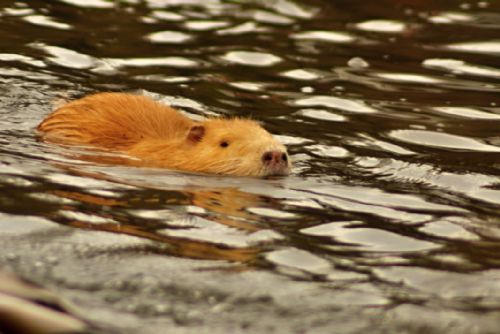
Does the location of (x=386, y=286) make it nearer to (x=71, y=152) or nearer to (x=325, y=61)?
(x=71, y=152)

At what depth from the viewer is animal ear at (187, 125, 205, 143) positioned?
825 centimetres

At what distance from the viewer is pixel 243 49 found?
1216 cm

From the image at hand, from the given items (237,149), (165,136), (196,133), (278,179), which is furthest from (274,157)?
(165,136)

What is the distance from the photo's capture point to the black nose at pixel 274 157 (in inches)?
304

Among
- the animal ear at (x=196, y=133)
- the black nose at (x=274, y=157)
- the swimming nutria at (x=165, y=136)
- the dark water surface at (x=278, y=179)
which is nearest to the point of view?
the dark water surface at (x=278, y=179)

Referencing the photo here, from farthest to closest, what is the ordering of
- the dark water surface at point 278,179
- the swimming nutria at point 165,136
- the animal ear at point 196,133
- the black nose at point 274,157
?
the animal ear at point 196,133, the swimming nutria at point 165,136, the black nose at point 274,157, the dark water surface at point 278,179

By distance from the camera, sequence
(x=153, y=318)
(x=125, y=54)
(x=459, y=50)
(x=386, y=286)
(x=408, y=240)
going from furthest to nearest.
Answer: (x=459, y=50)
(x=125, y=54)
(x=408, y=240)
(x=386, y=286)
(x=153, y=318)

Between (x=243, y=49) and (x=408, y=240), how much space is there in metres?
6.37

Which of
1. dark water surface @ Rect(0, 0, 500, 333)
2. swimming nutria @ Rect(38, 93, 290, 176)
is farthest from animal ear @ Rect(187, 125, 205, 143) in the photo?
dark water surface @ Rect(0, 0, 500, 333)

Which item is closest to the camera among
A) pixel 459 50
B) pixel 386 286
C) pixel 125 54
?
pixel 386 286

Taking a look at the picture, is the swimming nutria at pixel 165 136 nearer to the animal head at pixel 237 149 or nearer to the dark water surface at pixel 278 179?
the animal head at pixel 237 149

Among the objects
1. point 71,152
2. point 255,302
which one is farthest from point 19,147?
point 255,302

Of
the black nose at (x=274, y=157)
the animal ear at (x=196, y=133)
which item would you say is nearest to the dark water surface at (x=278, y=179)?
the black nose at (x=274, y=157)

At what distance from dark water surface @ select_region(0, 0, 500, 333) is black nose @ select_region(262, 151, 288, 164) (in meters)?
0.17
